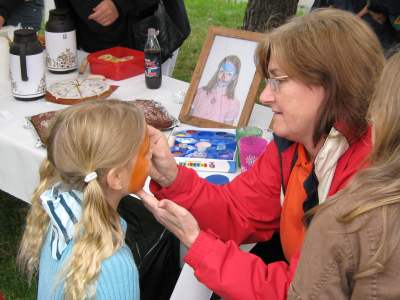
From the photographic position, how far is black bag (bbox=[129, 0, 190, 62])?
303cm

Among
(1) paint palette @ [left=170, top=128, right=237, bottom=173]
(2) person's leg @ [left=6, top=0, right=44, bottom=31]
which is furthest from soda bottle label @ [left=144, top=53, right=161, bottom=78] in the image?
(2) person's leg @ [left=6, top=0, right=44, bottom=31]

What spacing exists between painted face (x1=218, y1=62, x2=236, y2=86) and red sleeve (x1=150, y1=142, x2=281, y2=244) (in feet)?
1.85

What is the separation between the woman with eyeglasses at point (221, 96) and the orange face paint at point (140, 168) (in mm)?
783

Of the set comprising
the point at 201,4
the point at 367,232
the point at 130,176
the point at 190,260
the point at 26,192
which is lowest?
the point at 201,4

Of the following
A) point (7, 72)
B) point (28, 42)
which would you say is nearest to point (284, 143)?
point (28, 42)

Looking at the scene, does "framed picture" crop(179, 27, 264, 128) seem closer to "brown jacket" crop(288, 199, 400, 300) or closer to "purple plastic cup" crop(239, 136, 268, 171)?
"purple plastic cup" crop(239, 136, 268, 171)

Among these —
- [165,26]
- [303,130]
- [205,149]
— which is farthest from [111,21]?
[303,130]

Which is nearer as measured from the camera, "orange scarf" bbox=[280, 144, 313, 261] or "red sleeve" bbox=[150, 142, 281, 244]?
"orange scarf" bbox=[280, 144, 313, 261]

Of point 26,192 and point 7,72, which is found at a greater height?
point 7,72

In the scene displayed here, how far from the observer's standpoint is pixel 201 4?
733 centimetres

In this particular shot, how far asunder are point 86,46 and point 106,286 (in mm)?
2103

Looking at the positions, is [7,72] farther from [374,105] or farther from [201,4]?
[201,4]

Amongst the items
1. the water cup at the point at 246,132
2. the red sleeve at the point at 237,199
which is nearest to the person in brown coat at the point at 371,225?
the red sleeve at the point at 237,199

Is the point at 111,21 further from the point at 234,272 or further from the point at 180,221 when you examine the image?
the point at 234,272
